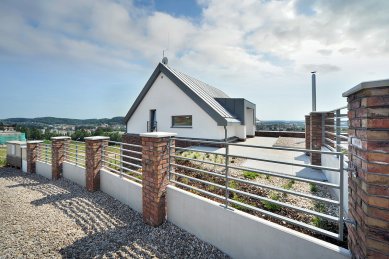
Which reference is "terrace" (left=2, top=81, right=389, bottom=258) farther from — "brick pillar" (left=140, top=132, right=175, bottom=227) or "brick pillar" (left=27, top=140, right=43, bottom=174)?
"brick pillar" (left=27, top=140, right=43, bottom=174)

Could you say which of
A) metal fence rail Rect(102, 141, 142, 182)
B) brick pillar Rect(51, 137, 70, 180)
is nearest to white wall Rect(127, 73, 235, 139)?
metal fence rail Rect(102, 141, 142, 182)

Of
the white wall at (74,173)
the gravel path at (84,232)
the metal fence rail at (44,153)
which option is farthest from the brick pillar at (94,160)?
the metal fence rail at (44,153)

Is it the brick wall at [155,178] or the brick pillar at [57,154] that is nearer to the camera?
the brick wall at [155,178]

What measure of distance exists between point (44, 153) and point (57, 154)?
2.14 m

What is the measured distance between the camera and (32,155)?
34.6 ft

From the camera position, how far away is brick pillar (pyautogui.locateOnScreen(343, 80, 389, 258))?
1.79 metres

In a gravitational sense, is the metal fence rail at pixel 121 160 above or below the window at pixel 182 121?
below

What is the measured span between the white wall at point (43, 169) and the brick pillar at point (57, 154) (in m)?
0.68

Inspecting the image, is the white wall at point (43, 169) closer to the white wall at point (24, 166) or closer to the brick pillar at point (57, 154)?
the brick pillar at point (57, 154)

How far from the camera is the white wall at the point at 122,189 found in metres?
5.04

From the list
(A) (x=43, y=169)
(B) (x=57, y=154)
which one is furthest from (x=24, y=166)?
(B) (x=57, y=154)

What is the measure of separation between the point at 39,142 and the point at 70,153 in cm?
321

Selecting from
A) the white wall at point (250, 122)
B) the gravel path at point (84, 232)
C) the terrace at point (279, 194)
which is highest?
the white wall at point (250, 122)

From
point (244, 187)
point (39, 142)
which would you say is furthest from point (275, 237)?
point (39, 142)
